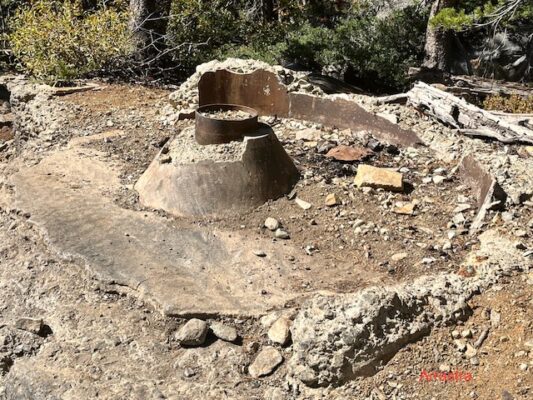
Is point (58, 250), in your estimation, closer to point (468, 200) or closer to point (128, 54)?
point (468, 200)

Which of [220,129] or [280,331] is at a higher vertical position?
[220,129]

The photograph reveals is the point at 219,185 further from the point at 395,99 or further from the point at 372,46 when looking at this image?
the point at 372,46

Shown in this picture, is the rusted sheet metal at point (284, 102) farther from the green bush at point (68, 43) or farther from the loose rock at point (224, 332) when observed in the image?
the loose rock at point (224, 332)

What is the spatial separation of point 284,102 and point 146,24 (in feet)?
12.5

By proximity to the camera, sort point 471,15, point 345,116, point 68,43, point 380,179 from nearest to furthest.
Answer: point 380,179
point 345,116
point 471,15
point 68,43

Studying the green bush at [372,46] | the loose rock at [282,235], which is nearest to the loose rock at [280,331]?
the loose rock at [282,235]

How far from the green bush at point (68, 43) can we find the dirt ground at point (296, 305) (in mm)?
2921

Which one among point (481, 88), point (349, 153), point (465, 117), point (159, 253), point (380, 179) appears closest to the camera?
point (159, 253)

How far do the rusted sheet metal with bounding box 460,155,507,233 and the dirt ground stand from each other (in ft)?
0.25

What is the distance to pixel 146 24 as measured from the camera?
31.0 feet

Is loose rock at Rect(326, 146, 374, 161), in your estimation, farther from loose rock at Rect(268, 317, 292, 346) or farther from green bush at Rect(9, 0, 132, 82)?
green bush at Rect(9, 0, 132, 82)

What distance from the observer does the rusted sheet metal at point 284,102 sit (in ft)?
19.9

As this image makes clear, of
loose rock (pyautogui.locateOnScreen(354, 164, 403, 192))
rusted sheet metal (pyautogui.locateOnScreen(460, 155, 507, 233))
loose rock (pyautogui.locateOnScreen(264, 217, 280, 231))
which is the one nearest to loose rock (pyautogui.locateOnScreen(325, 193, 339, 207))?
loose rock (pyautogui.locateOnScreen(354, 164, 403, 192))

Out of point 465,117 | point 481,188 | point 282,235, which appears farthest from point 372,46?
point 282,235
